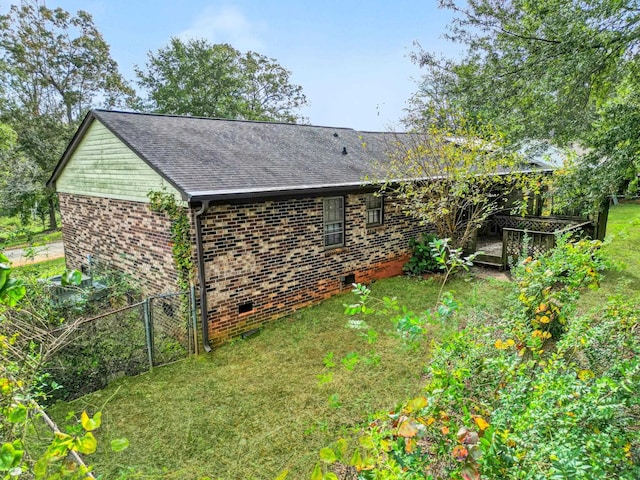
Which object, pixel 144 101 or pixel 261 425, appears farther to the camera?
pixel 144 101

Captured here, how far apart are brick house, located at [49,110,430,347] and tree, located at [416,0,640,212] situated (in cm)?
349

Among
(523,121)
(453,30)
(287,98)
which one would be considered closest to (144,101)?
(287,98)

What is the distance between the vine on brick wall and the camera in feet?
21.1

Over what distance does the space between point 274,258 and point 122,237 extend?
3560mm

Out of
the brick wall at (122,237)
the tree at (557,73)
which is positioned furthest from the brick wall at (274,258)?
the tree at (557,73)

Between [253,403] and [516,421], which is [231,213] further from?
[516,421]

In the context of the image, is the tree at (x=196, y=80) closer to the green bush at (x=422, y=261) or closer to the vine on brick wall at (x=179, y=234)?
the green bush at (x=422, y=261)

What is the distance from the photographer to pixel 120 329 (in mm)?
5617

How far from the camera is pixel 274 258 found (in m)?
7.64

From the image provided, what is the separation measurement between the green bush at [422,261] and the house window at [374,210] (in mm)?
1513

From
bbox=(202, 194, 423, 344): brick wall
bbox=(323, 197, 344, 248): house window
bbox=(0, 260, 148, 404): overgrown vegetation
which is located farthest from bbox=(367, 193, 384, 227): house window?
bbox=(0, 260, 148, 404): overgrown vegetation

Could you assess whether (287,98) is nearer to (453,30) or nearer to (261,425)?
(453,30)

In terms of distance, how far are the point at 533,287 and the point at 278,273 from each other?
4.87 meters

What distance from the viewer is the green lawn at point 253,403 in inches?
156
